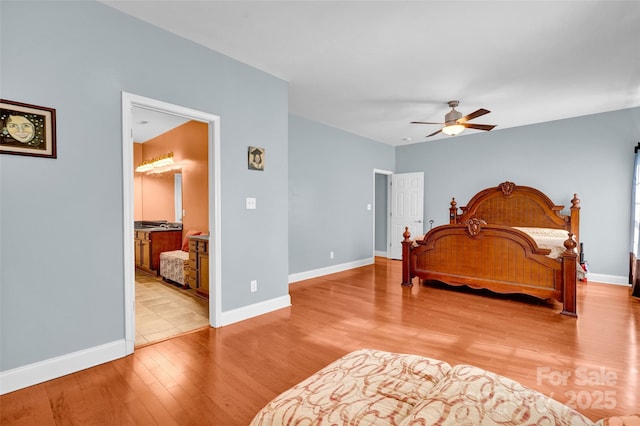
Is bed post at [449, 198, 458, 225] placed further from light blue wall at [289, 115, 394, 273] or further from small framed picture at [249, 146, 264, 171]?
small framed picture at [249, 146, 264, 171]

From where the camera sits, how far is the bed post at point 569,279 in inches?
138

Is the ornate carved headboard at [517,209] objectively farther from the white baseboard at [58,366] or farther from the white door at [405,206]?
the white baseboard at [58,366]

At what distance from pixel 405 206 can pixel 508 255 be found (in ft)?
10.6

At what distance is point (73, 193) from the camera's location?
89.3 inches

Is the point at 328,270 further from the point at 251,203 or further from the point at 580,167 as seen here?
the point at 580,167

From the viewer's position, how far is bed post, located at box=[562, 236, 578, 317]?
3.50 metres

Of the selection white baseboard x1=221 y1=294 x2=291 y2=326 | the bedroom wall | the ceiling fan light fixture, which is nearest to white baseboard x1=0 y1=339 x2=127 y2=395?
white baseboard x1=221 y1=294 x2=291 y2=326

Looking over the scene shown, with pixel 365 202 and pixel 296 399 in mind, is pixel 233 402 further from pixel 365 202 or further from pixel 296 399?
pixel 365 202

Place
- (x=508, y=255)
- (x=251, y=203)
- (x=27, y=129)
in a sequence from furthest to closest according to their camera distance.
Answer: (x=508, y=255)
(x=251, y=203)
(x=27, y=129)

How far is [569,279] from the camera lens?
356 cm

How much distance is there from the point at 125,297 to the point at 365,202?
16.1 ft

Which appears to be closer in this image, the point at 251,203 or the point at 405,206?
the point at 251,203

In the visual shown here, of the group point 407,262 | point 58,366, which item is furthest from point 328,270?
point 58,366

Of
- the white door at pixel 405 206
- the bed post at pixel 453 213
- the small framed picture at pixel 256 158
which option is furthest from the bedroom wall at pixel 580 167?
the small framed picture at pixel 256 158
